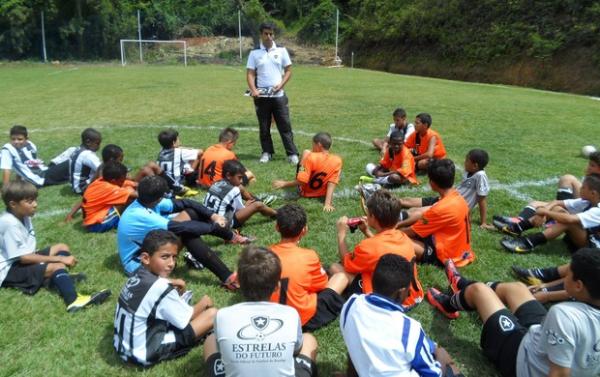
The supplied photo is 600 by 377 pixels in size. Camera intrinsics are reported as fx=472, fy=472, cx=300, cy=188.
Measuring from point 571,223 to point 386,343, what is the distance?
3.14 metres

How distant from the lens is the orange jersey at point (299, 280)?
3656 mm

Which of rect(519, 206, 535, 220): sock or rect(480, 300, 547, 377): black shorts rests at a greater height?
rect(519, 206, 535, 220): sock

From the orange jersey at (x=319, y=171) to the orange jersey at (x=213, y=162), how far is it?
1221 mm

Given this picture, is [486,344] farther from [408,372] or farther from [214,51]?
[214,51]

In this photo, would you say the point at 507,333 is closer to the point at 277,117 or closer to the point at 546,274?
the point at 546,274

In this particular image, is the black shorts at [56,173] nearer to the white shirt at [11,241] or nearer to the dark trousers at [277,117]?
the dark trousers at [277,117]

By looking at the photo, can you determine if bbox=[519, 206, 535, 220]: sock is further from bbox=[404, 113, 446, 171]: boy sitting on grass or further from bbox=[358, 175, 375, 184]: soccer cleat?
bbox=[358, 175, 375, 184]: soccer cleat

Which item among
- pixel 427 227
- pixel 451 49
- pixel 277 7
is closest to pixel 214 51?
pixel 277 7

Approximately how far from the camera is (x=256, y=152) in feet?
31.1

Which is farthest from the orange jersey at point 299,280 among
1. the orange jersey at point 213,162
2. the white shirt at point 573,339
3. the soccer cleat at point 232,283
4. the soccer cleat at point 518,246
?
the orange jersey at point 213,162

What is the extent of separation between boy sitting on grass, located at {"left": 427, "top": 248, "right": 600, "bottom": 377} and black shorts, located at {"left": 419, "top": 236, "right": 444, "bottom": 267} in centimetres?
115

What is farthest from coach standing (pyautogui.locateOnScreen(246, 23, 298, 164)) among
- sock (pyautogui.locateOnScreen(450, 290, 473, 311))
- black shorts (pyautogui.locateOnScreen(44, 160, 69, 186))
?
sock (pyautogui.locateOnScreen(450, 290, 473, 311))

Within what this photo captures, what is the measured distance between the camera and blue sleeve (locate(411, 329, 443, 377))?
2.65 meters

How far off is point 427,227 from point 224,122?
8.65m
